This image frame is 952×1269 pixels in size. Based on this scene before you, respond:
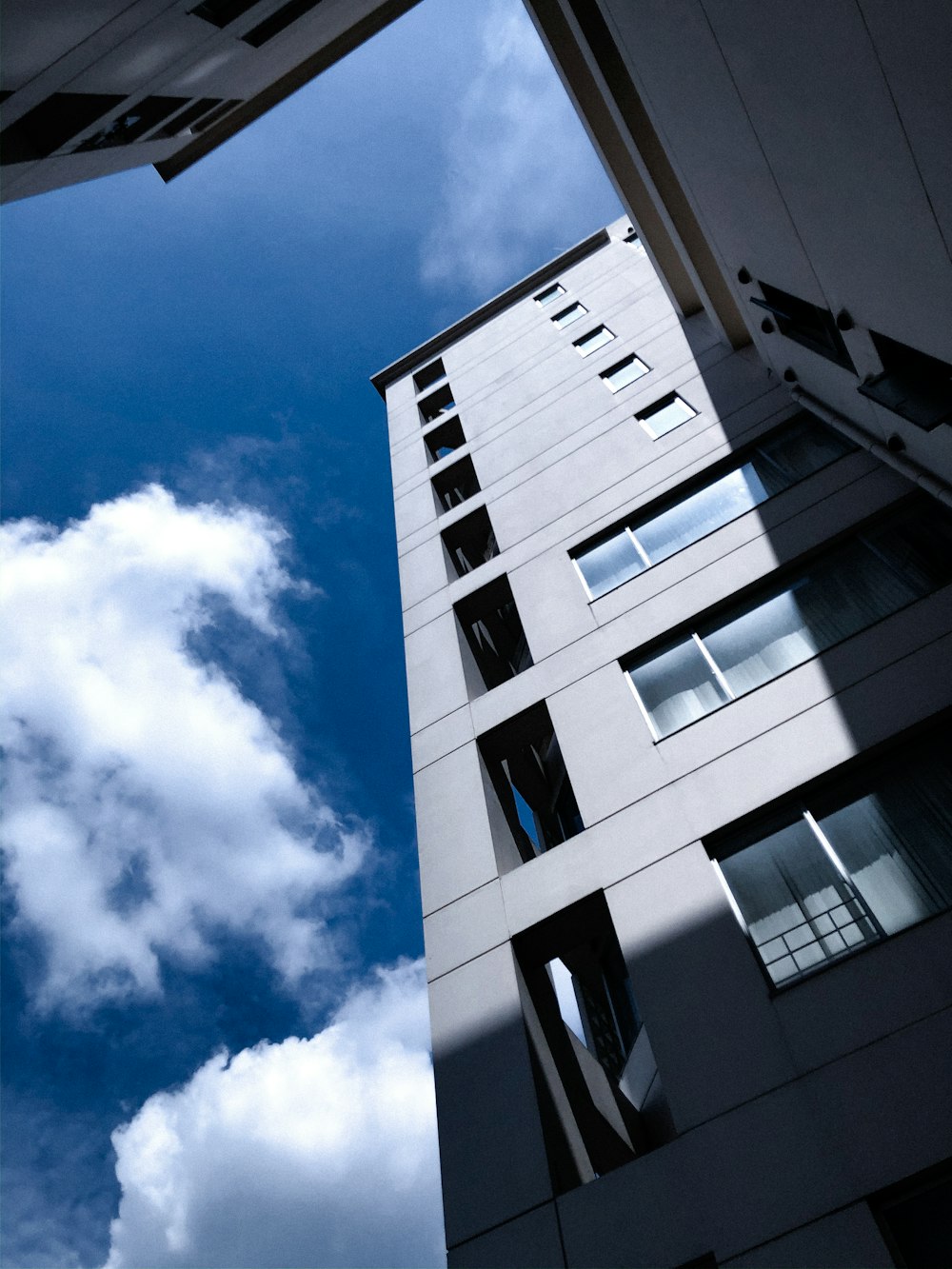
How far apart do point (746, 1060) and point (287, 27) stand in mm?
17110

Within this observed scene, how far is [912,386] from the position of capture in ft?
32.6

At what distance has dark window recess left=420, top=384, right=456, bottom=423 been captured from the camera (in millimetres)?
27922

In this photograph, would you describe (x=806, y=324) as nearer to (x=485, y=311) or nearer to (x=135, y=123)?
(x=135, y=123)

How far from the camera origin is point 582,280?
27.9m

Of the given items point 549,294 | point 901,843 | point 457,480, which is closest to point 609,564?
point 901,843

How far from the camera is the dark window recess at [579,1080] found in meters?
8.70

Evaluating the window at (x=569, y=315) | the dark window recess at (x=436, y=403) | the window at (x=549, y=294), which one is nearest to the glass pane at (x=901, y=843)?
the window at (x=569, y=315)

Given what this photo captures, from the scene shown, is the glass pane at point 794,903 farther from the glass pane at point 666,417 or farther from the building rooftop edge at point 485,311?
the building rooftop edge at point 485,311

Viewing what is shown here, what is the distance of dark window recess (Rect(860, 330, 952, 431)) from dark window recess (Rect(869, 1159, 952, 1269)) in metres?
7.84

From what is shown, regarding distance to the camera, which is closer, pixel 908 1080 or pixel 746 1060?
Result: pixel 908 1080

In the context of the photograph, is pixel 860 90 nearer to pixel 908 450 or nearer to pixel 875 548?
pixel 908 450

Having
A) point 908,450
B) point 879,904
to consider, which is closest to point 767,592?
point 908,450

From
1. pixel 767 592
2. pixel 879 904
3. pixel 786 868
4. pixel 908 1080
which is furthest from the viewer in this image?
pixel 767 592

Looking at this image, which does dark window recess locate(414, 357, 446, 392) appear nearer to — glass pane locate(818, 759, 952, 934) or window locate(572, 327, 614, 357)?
window locate(572, 327, 614, 357)
